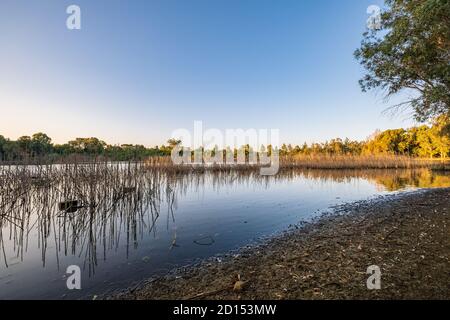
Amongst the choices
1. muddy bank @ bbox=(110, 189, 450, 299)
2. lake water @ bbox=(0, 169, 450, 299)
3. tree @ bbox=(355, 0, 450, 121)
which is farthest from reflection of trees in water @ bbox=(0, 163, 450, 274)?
tree @ bbox=(355, 0, 450, 121)

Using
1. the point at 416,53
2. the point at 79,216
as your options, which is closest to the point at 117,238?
the point at 79,216

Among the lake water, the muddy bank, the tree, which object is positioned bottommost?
the lake water

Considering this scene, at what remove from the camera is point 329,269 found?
11.1 feet

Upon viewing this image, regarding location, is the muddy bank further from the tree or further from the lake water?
the tree

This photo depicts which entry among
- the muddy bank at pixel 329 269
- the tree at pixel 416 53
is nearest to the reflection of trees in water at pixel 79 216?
the muddy bank at pixel 329 269

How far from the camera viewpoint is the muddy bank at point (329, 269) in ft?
9.13

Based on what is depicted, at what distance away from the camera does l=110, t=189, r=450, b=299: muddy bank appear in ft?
9.13

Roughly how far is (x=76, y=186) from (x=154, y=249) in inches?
159

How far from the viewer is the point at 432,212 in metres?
6.48

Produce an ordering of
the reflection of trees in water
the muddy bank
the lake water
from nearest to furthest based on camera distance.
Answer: the muddy bank
the lake water
the reflection of trees in water

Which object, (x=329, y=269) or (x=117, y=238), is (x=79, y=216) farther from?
(x=329, y=269)

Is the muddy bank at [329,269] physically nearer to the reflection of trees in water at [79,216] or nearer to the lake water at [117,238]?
the lake water at [117,238]
